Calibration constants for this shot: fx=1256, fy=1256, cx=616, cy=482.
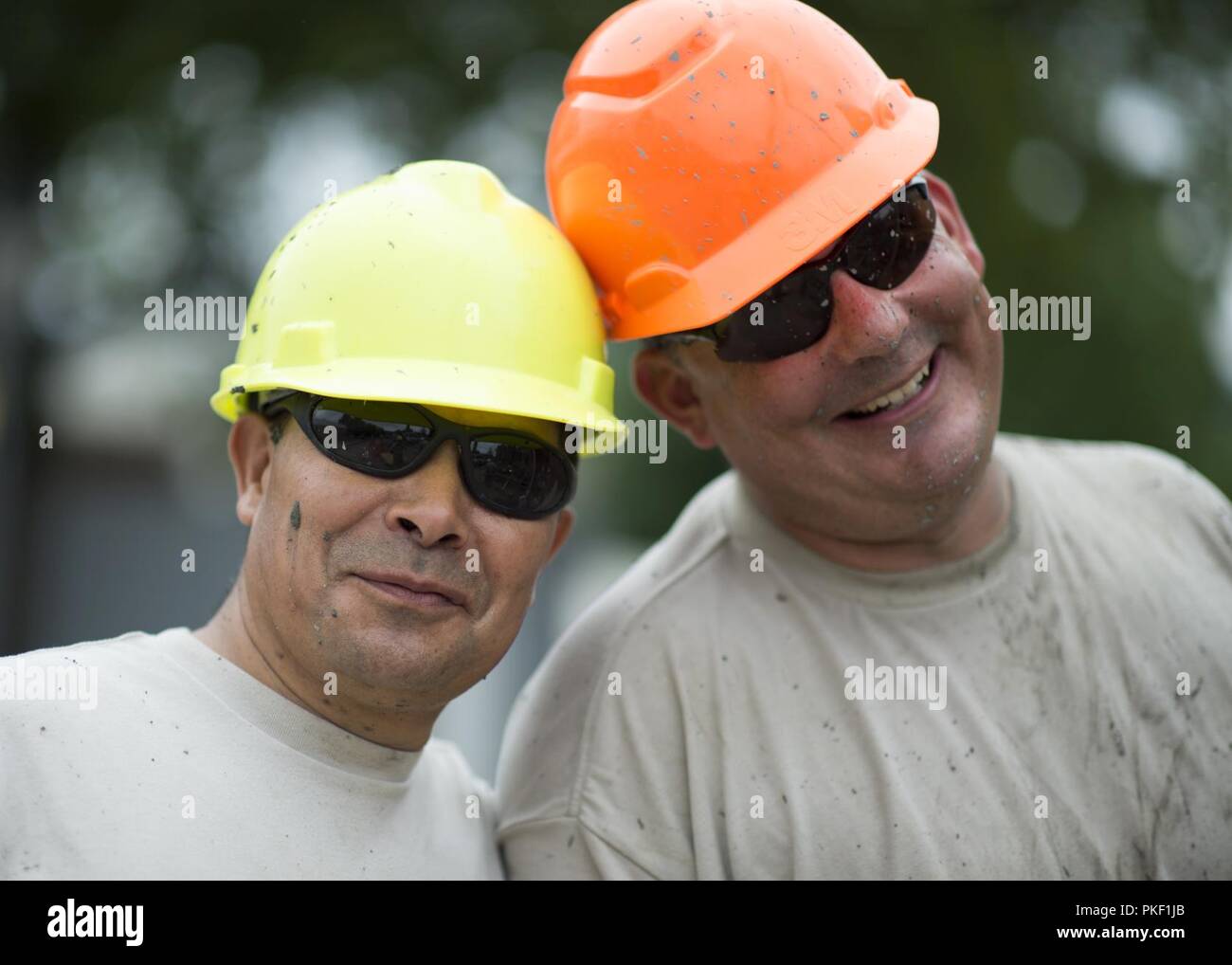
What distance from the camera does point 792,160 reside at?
2.76 m

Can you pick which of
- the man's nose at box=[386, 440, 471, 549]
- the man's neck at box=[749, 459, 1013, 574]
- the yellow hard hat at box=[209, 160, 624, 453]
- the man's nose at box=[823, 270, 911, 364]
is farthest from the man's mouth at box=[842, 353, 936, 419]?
the man's nose at box=[386, 440, 471, 549]

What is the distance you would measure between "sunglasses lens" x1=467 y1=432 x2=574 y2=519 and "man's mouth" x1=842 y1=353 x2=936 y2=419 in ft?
2.32

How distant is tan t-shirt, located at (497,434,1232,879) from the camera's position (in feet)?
9.23

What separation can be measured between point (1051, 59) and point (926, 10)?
90cm

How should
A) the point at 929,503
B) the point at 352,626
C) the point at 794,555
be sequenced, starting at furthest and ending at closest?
the point at 794,555 → the point at 929,503 → the point at 352,626

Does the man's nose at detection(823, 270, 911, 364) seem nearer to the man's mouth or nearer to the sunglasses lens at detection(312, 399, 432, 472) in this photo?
the man's mouth

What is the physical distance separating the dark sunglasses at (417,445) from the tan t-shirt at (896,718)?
59cm

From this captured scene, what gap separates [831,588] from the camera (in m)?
3.11

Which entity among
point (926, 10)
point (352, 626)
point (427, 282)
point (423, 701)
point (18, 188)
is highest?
point (926, 10)

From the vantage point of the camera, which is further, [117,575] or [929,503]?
[117,575]

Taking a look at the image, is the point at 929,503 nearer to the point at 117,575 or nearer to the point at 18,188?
the point at 18,188

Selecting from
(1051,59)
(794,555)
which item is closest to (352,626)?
(794,555)

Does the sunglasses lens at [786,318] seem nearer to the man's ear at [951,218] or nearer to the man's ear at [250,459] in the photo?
the man's ear at [951,218]

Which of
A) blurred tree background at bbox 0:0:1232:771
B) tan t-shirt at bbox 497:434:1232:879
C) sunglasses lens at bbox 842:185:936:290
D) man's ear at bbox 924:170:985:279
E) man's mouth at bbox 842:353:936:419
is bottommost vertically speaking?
tan t-shirt at bbox 497:434:1232:879
